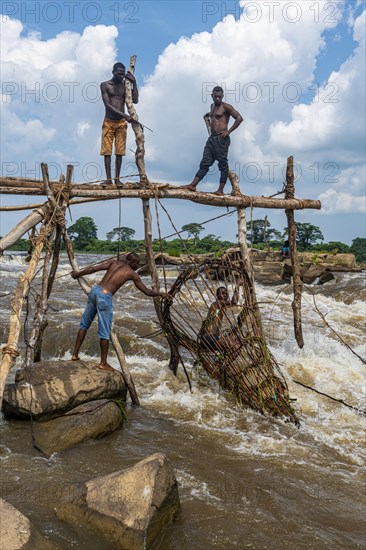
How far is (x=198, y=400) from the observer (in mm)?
7062

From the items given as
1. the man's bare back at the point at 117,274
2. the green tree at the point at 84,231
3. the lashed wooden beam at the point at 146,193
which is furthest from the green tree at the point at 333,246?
the man's bare back at the point at 117,274

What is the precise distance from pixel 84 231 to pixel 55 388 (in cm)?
4841

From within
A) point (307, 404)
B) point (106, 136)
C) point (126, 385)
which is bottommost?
point (307, 404)

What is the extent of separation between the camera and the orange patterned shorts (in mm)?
7719

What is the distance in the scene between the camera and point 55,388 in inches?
222

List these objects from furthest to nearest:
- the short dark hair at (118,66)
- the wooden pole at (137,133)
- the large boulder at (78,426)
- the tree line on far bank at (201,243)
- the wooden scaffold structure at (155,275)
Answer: the tree line on far bank at (201,243) < the short dark hair at (118,66) < the wooden pole at (137,133) < the wooden scaffold structure at (155,275) < the large boulder at (78,426)

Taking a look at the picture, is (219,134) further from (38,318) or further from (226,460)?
(226,460)

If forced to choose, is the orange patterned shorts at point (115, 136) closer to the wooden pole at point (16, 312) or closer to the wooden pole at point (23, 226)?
the wooden pole at point (23, 226)

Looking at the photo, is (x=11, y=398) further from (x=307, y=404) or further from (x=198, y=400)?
(x=307, y=404)

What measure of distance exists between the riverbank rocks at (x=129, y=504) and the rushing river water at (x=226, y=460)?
11 cm

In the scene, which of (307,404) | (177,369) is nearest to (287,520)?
(307,404)

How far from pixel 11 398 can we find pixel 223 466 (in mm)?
2406

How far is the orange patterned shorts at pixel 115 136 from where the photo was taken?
7.72m

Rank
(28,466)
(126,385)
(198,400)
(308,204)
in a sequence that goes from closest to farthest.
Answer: (28,466) → (126,385) → (198,400) → (308,204)
